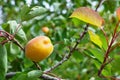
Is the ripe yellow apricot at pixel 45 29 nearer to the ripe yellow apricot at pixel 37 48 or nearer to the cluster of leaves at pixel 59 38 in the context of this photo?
the cluster of leaves at pixel 59 38

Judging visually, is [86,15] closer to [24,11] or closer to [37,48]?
[37,48]

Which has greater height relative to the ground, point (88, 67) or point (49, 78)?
point (49, 78)

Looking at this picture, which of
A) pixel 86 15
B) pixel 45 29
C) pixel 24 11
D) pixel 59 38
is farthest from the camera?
pixel 45 29

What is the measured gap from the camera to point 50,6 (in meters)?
2.64

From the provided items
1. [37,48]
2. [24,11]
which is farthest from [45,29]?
[37,48]

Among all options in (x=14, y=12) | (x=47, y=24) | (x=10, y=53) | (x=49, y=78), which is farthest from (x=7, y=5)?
(x=49, y=78)

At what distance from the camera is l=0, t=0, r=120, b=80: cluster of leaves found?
1.11m

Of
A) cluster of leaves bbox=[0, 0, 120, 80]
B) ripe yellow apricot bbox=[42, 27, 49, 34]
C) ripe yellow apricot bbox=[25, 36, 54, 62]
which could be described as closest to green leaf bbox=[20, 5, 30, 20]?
cluster of leaves bbox=[0, 0, 120, 80]

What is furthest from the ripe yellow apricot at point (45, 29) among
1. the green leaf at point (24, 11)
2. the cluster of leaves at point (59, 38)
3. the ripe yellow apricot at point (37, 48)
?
the ripe yellow apricot at point (37, 48)

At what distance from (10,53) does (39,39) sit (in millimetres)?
339

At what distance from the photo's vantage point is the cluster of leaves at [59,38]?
1112 mm

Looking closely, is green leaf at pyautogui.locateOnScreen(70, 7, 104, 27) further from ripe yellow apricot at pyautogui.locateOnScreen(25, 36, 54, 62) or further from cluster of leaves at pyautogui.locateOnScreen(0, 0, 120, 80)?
ripe yellow apricot at pyautogui.locateOnScreen(25, 36, 54, 62)

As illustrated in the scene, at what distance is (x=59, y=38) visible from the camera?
205 cm

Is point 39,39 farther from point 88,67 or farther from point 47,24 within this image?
point 88,67
